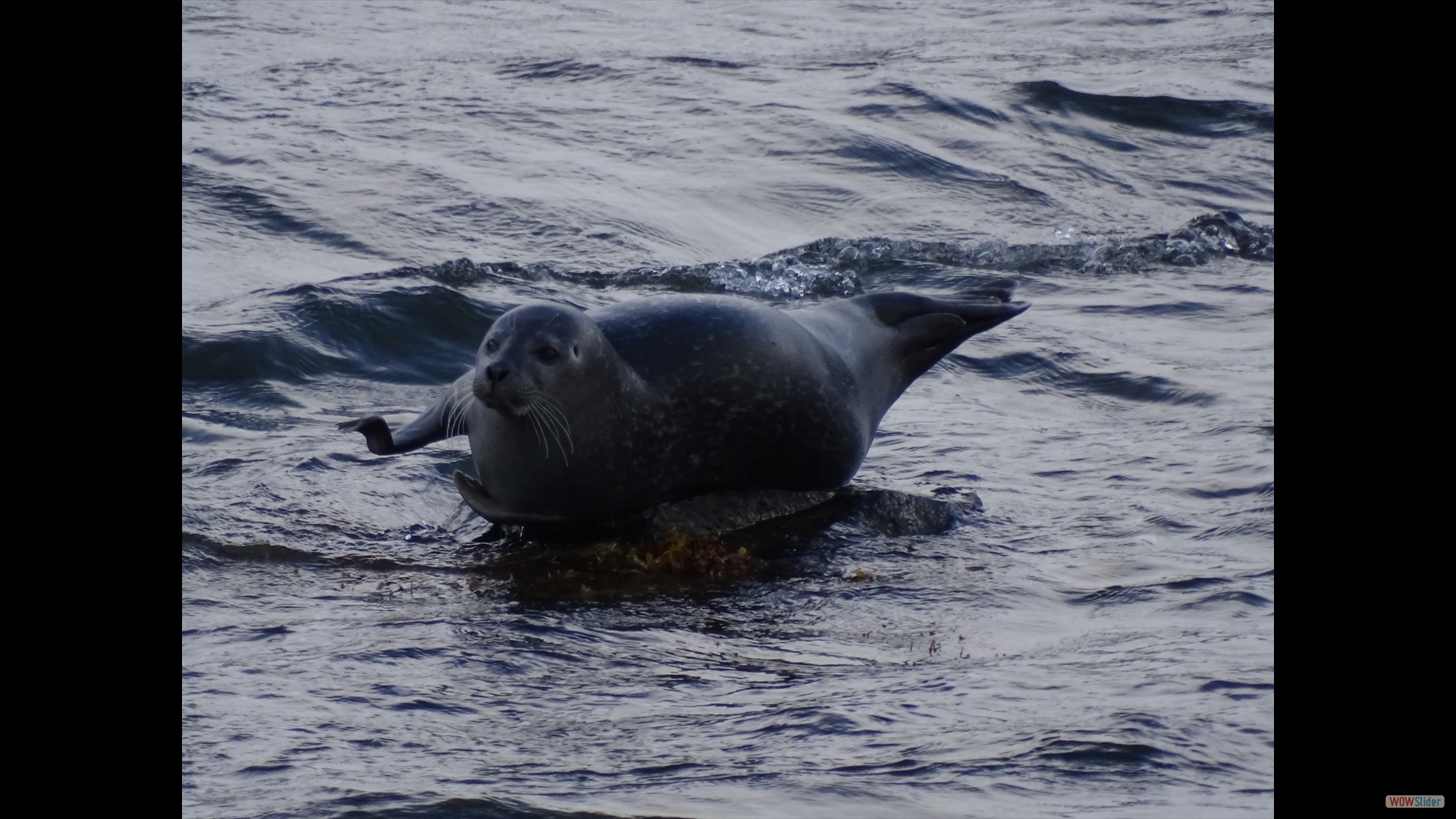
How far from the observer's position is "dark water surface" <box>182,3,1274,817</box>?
336cm

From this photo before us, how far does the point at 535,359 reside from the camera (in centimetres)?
487

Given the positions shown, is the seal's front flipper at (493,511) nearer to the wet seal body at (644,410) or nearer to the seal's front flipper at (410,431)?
the wet seal body at (644,410)

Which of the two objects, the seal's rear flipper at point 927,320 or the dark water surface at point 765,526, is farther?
the seal's rear flipper at point 927,320

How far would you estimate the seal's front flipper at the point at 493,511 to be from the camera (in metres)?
5.16

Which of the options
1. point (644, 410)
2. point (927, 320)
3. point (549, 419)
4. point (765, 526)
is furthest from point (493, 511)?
point (927, 320)

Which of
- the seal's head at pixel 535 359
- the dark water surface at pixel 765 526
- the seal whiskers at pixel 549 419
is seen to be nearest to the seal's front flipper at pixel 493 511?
the dark water surface at pixel 765 526

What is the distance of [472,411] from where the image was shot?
5.22 m

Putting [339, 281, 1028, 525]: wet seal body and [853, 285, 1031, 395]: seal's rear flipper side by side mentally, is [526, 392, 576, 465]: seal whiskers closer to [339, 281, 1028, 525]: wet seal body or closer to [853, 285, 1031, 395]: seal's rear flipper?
[339, 281, 1028, 525]: wet seal body

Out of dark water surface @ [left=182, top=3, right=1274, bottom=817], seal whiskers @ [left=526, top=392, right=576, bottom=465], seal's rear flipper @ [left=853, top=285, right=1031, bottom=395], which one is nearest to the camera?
dark water surface @ [left=182, top=3, right=1274, bottom=817]

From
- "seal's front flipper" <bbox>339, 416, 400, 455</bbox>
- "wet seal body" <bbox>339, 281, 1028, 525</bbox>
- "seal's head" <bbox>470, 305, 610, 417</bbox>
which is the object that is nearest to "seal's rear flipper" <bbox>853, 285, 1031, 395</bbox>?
"wet seal body" <bbox>339, 281, 1028, 525</bbox>

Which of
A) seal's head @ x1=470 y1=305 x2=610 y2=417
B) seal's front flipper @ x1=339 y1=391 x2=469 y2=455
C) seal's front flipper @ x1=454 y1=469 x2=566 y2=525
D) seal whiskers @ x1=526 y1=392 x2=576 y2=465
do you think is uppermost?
seal's head @ x1=470 y1=305 x2=610 y2=417

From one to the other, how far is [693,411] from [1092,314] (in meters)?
4.78

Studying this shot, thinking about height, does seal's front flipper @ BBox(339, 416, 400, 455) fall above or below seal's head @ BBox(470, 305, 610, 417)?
below
